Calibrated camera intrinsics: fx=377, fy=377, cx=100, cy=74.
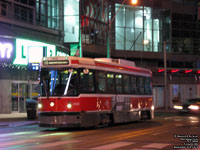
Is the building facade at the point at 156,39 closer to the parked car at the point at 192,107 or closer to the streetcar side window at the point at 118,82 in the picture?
the parked car at the point at 192,107

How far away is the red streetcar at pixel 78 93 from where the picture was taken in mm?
17500

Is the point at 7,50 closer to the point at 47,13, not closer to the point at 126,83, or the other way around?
the point at 47,13

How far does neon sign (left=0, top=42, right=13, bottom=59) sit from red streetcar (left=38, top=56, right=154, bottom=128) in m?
11.5

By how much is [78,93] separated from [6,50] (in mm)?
13592

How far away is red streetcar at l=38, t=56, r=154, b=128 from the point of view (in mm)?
17500

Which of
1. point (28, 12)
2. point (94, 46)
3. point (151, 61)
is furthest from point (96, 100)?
point (151, 61)

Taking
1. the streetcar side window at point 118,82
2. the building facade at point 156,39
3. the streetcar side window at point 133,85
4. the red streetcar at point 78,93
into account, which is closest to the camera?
the red streetcar at point 78,93

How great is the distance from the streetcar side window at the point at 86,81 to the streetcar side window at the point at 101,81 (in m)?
0.54

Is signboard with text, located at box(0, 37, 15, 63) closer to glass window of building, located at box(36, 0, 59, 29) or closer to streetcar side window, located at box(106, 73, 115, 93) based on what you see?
glass window of building, located at box(36, 0, 59, 29)

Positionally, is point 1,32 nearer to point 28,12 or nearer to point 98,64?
point 28,12

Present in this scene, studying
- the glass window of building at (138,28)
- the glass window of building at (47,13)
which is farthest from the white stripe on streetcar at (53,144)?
the glass window of building at (138,28)

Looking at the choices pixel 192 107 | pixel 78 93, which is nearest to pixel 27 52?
pixel 192 107

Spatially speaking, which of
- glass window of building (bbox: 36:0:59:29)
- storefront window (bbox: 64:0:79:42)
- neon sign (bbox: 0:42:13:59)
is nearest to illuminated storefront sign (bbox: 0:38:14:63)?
neon sign (bbox: 0:42:13:59)

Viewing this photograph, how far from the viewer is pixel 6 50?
2938cm
